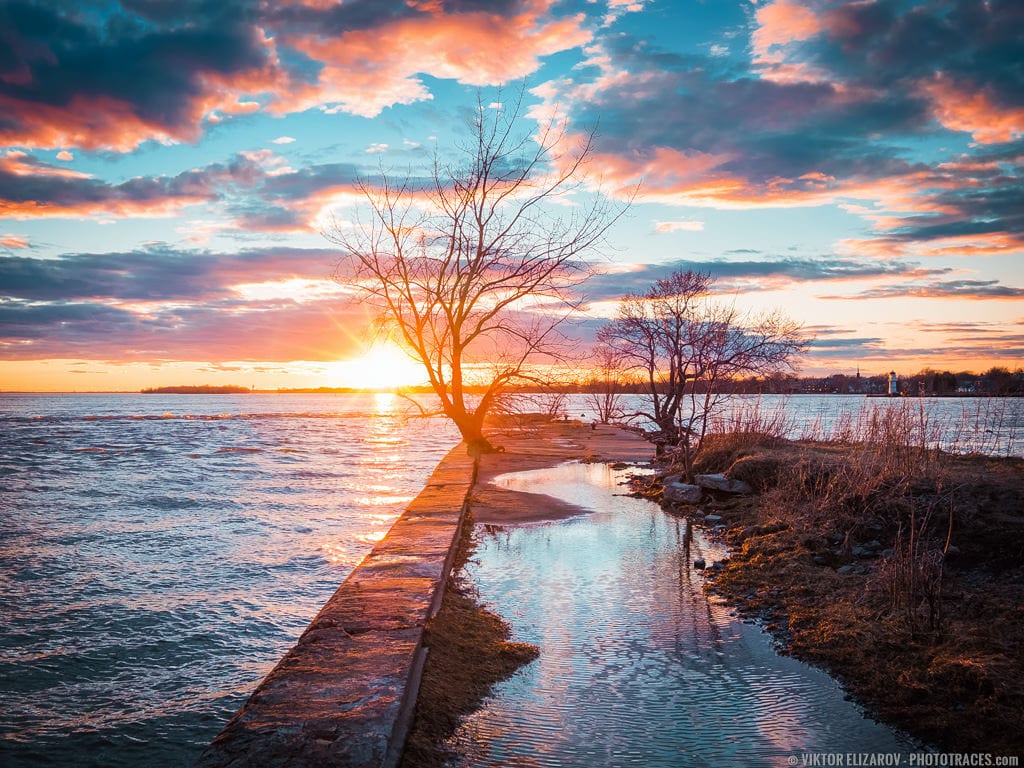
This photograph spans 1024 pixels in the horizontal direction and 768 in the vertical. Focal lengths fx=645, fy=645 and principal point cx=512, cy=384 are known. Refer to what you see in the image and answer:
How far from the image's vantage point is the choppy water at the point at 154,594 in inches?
156

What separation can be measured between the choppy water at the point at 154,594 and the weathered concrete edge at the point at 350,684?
2.36ft

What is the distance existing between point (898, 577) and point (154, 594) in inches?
264

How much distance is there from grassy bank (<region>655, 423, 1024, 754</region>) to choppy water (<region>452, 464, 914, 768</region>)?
0.31 metres

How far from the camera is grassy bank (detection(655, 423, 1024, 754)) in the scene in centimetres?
359

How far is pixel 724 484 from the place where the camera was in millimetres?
10383

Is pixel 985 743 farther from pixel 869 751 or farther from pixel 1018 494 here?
pixel 1018 494

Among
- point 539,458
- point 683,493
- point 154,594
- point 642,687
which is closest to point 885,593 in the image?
point 642,687

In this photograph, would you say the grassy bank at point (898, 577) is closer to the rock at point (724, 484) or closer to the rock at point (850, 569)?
the rock at point (850, 569)

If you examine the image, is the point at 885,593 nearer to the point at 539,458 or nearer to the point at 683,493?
the point at 683,493

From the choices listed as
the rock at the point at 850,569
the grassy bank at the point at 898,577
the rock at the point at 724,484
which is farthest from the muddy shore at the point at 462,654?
the rock at the point at 850,569

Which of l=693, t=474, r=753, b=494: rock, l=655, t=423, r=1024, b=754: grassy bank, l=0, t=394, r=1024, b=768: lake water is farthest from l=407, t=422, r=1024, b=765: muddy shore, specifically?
l=0, t=394, r=1024, b=768: lake water

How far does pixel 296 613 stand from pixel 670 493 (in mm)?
6847

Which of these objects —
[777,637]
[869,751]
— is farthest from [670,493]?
[869,751]

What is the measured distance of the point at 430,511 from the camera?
881cm
